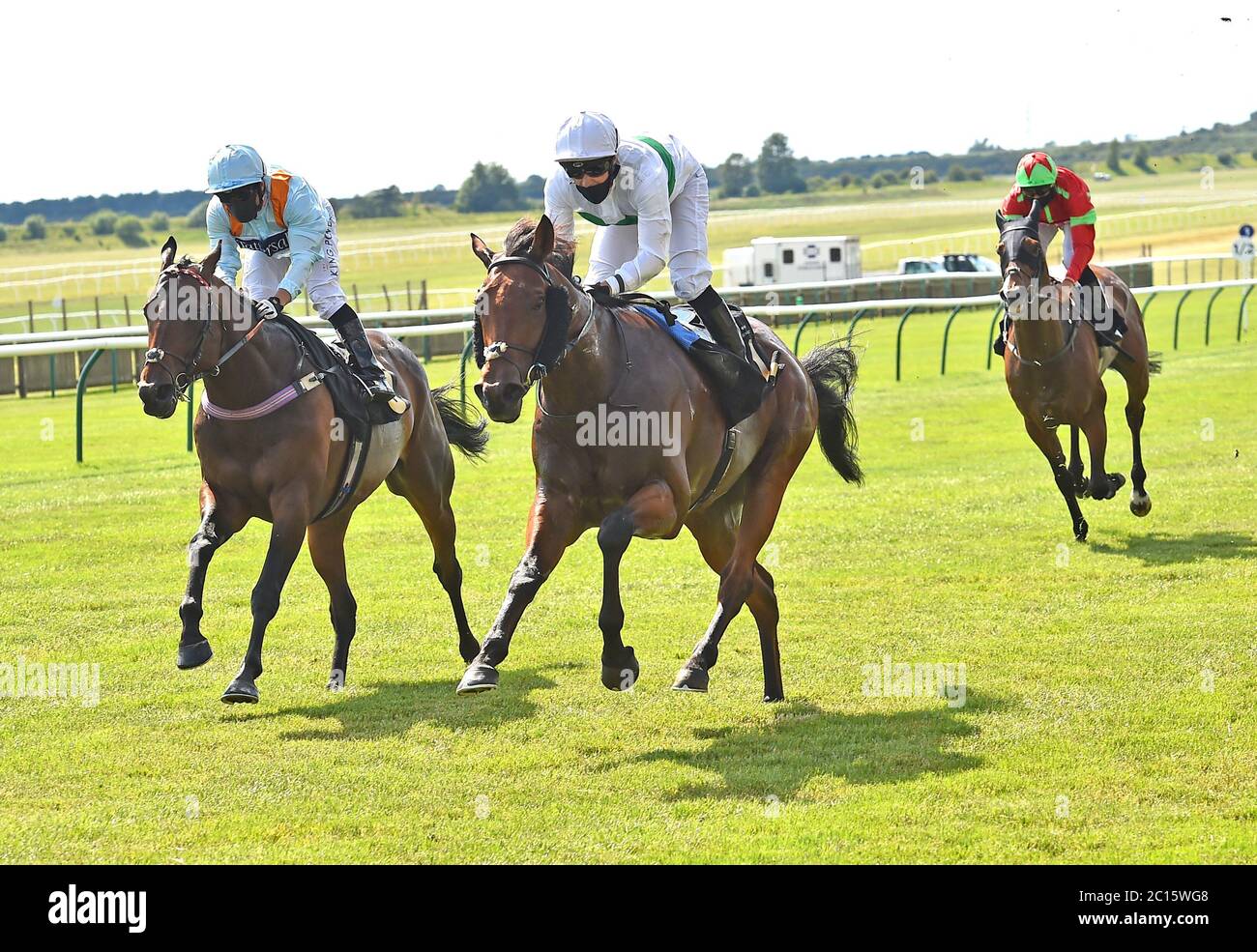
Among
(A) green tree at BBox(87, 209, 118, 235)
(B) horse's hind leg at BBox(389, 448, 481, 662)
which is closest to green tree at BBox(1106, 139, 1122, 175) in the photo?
(A) green tree at BBox(87, 209, 118, 235)

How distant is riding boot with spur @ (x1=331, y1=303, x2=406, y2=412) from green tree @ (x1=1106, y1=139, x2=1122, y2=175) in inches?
4776

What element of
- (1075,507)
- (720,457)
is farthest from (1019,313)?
(720,457)

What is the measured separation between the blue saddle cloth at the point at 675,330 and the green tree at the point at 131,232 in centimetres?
8582

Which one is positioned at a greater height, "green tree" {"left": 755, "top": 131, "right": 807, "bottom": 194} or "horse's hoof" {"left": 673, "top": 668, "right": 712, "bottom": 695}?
"green tree" {"left": 755, "top": 131, "right": 807, "bottom": 194}

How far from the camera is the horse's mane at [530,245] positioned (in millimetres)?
5430

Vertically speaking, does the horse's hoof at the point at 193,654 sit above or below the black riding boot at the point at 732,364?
below

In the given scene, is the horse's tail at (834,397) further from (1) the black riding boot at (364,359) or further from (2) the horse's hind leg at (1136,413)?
(2) the horse's hind leg at (1136,413)

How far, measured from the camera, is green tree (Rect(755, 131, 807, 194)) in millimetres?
129750

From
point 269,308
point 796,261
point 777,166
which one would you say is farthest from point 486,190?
point 269,308

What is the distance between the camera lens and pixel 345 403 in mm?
7016

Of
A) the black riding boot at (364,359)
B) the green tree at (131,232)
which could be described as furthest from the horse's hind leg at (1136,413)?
the green tree at (131,232)

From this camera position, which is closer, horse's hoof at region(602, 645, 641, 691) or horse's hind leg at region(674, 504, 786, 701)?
horse's hoof at region(602, 645, 641, 691)

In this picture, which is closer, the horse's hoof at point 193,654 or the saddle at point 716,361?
the horse's hoof at point 193,654
